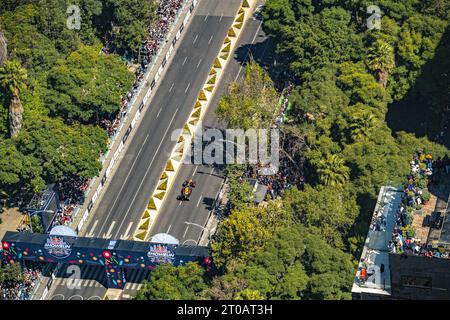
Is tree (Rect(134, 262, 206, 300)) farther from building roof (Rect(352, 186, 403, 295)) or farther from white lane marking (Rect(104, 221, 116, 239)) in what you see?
white lane marking (Rect(104, 221, 116, 239))

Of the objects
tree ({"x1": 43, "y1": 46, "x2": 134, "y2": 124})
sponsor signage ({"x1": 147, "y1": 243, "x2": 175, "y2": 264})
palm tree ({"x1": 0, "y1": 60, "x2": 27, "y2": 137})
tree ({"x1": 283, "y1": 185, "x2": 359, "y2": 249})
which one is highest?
tree ({"x1": 43, "y1": 46, "x2": 134, "y2": 124})

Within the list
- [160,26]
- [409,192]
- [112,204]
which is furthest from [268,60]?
[409,192]

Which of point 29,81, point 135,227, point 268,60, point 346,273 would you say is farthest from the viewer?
point 268,60

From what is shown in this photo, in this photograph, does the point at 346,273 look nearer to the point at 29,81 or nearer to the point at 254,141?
the point at 254,141

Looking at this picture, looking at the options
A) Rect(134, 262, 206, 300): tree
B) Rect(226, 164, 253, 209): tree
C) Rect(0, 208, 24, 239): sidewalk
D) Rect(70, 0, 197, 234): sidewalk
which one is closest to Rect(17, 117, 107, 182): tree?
Rect(70, 0, 197, 234): sidewalk

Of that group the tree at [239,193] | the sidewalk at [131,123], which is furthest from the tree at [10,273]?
the tree at [239,193]

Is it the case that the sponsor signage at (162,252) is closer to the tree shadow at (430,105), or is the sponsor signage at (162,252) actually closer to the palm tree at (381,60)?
the tree shadow at (430,105)
